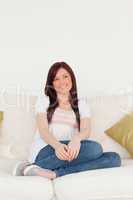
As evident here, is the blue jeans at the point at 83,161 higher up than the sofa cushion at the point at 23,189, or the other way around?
the blue jeans at the point at 83,161

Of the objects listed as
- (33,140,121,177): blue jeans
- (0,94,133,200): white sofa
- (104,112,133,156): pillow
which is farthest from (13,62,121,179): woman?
(104,112,133,156): pillow

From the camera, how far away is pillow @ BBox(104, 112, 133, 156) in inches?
134

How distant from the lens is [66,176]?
9.12 ft

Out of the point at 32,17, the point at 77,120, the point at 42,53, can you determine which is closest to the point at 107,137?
the point at 77,120

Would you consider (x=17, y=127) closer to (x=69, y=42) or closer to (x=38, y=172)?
(x=38, y=172)

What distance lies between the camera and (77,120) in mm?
3377

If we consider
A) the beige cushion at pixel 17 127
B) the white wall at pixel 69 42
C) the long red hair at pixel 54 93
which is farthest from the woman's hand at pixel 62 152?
the white wall at pixel 69 42

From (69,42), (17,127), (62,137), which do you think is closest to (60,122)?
(62,137)

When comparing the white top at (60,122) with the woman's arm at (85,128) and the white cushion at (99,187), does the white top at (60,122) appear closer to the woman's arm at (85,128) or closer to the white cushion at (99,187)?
the woman's arm at (85,128)

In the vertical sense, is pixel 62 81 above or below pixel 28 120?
above

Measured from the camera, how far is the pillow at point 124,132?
11.2ft

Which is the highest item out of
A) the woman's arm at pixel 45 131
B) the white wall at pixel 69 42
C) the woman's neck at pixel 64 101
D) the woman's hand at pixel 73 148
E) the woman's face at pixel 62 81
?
the white wall at pixel 69 42

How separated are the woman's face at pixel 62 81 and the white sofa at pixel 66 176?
0.95 ft

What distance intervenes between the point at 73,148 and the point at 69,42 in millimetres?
1349
